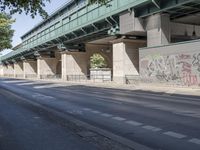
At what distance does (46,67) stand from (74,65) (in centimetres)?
2083

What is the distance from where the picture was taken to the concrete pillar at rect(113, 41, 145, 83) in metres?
42.6

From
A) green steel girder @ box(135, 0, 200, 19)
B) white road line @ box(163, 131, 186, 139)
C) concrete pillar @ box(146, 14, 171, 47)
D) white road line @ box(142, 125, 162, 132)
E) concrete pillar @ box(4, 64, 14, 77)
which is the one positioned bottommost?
white road line @ box(142, 125, 162, 132)

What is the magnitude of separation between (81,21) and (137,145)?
42.3m

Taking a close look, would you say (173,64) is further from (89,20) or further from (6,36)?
(6,36)

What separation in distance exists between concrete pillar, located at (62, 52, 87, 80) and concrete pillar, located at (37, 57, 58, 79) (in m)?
18.8

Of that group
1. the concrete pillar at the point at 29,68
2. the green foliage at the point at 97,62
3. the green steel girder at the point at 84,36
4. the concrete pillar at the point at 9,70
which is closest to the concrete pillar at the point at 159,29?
the green steel girder at the point at 84,36

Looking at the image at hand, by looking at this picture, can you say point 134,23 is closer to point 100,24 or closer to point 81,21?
point 100,24

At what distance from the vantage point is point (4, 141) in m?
8.38

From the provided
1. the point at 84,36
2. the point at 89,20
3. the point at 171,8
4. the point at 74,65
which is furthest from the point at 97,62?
the point at 171,8

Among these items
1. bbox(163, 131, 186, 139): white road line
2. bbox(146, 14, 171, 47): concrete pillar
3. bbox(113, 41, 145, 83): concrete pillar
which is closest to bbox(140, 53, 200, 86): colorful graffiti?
bbox(146, 14, 171, 47): concrete pillar

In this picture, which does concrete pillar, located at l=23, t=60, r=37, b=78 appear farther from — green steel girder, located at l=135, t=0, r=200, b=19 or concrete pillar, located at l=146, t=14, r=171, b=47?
concrete pillar, located at l=146, t=14, r=171, b=47

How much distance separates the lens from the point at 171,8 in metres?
32.7

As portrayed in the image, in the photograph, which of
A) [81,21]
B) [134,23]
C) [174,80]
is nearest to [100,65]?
[81,21]

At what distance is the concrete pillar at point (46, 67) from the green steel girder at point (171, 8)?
157 feet
